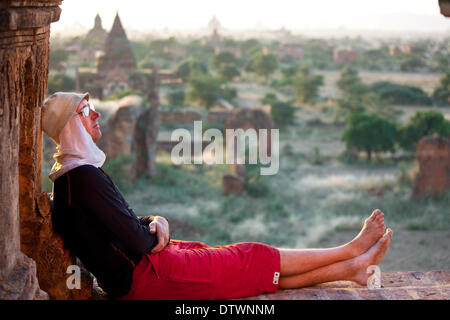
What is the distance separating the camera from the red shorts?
264 cm

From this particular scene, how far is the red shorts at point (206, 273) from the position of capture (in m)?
2.64

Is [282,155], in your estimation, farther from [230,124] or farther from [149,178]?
[149,178]

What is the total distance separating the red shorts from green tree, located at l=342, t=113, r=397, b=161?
551 inches

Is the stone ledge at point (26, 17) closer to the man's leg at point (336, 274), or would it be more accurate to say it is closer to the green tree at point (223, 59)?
the man's leg at point (336, 274)

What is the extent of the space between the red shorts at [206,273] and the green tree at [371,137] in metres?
14.0

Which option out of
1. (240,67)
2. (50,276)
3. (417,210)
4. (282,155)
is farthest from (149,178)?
(240,67)

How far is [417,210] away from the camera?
11852 mm

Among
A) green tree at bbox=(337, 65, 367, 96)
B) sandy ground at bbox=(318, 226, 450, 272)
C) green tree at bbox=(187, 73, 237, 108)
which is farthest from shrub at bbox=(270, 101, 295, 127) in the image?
sandy ground at bbox=(318, 226, 450, 272)

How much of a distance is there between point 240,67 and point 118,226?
35758mm

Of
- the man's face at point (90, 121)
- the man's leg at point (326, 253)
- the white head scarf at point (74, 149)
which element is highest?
the man's face at point (90, 121)

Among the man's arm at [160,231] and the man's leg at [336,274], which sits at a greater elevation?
the man's arm at [160,231]

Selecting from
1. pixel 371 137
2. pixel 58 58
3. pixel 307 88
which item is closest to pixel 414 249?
pixel 371 137

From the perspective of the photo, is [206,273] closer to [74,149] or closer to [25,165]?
[74,149]

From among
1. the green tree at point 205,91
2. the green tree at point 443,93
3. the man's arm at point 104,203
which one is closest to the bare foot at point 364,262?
the man's arm at point 104,203
